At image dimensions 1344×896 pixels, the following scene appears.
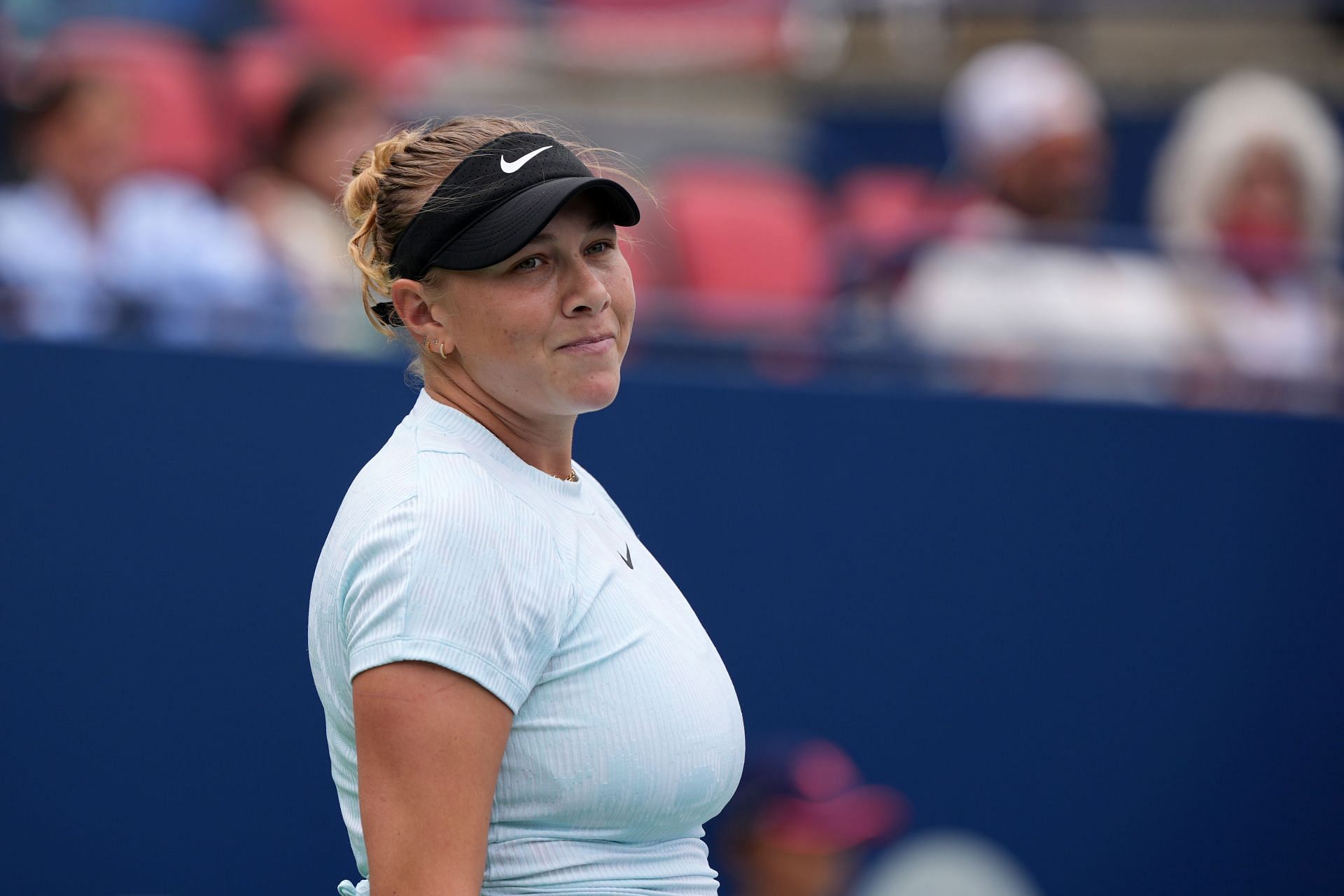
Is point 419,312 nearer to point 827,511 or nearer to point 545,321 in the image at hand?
point 545,321

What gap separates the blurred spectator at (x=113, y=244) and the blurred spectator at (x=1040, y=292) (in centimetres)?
143

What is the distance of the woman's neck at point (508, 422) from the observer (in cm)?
134

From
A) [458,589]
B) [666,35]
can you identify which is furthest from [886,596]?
[666,35]

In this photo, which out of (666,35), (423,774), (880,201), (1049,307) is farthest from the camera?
(666,35)

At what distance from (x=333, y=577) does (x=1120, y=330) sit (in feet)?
8.28

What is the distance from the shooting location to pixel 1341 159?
172 inches

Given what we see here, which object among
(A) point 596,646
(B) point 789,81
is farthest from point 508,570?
(B) point 789,81

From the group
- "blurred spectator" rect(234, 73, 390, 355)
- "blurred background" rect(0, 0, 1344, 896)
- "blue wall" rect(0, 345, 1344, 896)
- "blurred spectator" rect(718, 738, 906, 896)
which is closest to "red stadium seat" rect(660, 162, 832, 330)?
"blurred background" rect(0, 0, 1344, 896)

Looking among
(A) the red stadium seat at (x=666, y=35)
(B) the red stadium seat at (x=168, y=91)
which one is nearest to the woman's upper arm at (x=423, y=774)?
(B) the red stadium seat at (x=168, y=91)

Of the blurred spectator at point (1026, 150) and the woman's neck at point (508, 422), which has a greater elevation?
the blurred spectator at point (1026, 150)

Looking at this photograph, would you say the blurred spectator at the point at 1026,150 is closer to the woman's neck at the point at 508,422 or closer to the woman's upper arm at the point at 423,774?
the woman's neck at the point at 508,422

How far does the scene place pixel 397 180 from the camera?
4.35ft

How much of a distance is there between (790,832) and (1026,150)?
6.02 ft

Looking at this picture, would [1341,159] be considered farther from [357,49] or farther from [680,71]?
[357,49]
